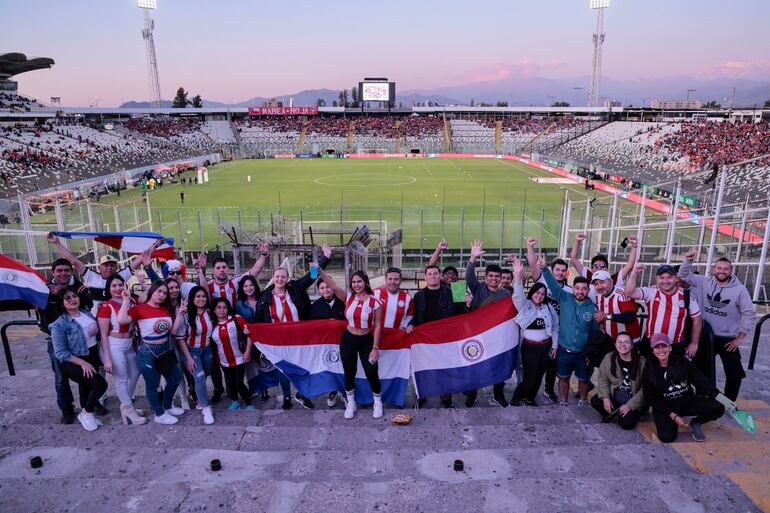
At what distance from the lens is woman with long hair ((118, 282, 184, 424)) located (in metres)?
5.39

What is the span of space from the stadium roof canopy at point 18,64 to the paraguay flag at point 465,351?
2972 inches

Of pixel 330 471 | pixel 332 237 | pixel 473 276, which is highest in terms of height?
pixel 473 276

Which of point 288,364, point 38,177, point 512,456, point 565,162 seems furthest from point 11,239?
point 565,162

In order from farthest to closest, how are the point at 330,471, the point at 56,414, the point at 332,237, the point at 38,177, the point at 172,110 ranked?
the point at 172,110 < the point at 38,177 < the point at 332,237 < the point at 56,414 < the point at 330,471

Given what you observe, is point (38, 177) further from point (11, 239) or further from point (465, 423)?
point (465, 423)

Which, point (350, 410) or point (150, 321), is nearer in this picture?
point (150, 321)

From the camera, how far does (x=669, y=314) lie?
537cm

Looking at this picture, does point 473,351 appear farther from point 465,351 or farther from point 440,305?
point 440,305

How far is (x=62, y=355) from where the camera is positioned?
5.29 meters

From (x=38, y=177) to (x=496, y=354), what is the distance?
124 ft

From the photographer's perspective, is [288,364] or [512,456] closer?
[512,456]

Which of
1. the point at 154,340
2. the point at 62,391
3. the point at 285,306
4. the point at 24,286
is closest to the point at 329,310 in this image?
the point at 285,306

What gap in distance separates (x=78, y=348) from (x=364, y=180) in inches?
1556

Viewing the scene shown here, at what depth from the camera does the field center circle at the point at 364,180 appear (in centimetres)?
4144
